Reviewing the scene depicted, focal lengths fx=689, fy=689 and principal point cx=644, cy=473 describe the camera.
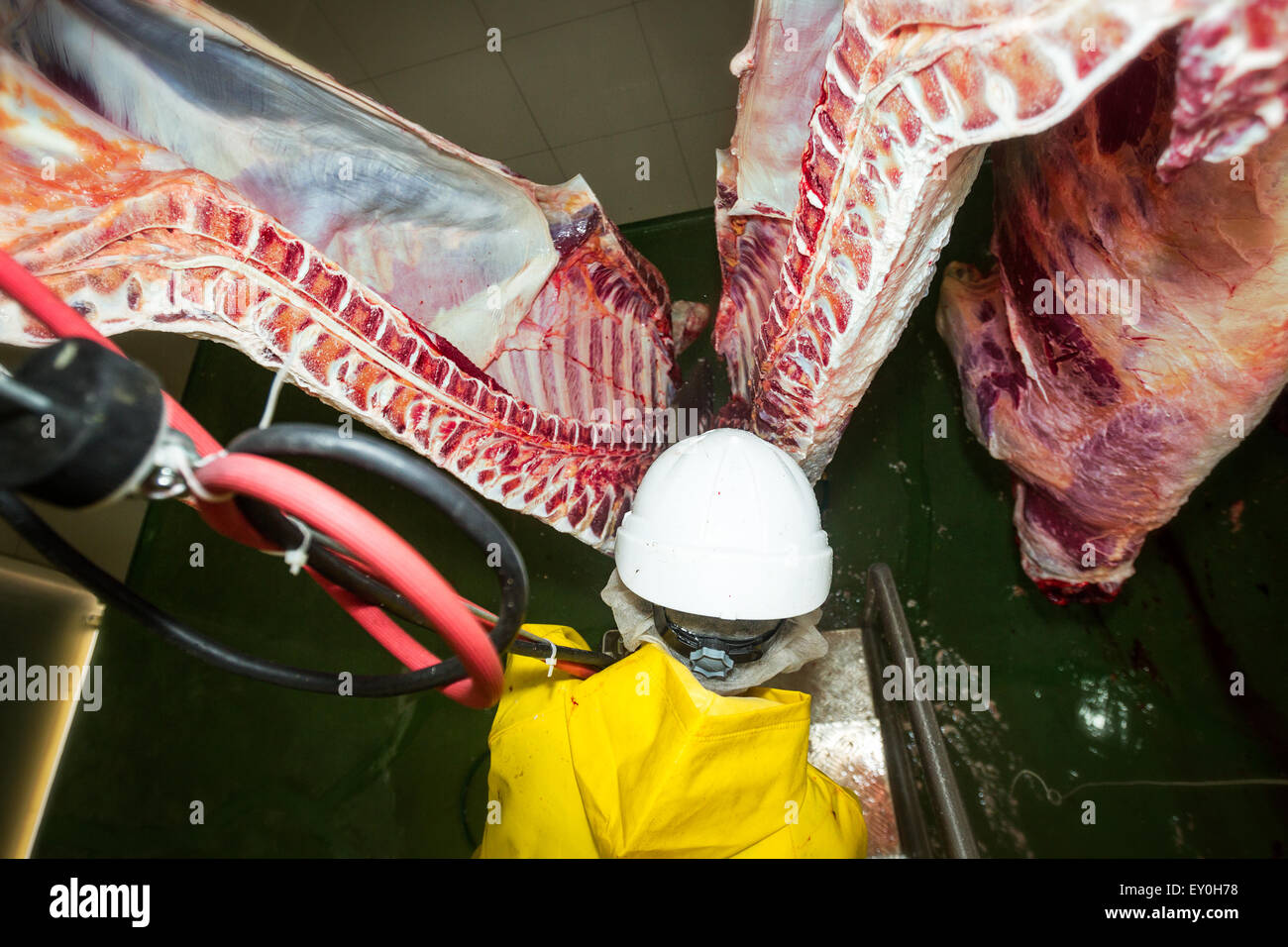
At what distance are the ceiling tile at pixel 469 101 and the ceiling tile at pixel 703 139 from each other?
602mm

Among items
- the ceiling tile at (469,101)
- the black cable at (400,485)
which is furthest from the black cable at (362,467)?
the ceiling tile at (469,101)

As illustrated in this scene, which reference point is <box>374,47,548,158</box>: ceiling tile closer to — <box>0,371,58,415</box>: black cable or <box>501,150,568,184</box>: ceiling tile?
<box>501,150,568,184</box>: ceiling tile

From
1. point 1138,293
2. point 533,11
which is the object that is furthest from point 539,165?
point 1138,293

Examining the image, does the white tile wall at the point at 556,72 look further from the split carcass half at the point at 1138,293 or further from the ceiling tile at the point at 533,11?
the split carcass half at the point at 1138,293

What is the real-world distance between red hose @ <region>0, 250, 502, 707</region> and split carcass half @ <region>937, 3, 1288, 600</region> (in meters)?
0.91

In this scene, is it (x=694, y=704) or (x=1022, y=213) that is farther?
(x=1022, y=213)

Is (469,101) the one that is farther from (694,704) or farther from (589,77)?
(694,704)

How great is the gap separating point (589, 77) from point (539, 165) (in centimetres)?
48

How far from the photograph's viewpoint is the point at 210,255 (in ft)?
4.25

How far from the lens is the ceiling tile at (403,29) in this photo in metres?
2.42

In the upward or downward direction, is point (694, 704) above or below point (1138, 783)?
above

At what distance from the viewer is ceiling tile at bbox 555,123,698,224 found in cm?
284

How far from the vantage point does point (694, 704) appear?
1208mm

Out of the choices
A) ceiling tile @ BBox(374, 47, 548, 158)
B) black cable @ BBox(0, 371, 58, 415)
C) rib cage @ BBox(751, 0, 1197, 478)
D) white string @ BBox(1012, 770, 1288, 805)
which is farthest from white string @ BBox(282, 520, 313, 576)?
ceiling tile @ BBox(374, 47, 548, 158)
